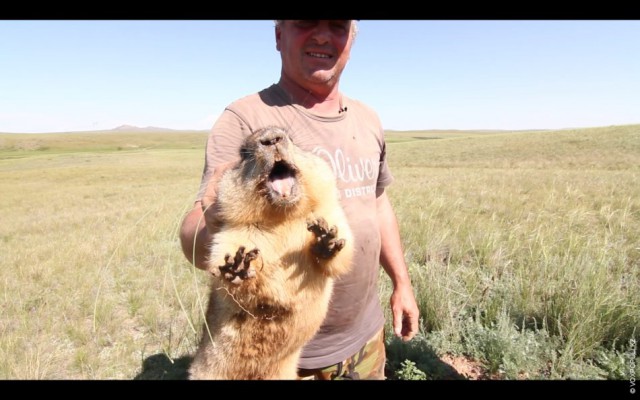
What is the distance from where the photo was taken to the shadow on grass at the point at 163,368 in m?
4.00

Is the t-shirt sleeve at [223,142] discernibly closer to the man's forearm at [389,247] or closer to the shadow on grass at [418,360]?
the man's forearm at [389,247]

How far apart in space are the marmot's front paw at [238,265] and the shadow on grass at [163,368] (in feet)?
9.53

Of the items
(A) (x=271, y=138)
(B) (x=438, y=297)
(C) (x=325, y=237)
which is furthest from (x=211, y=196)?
(B) (x=438, y=297)

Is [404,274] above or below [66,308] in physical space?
above

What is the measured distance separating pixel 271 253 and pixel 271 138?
63 centimetres

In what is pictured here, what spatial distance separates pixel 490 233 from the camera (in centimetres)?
696

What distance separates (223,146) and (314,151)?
0.60 m

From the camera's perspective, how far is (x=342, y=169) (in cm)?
252

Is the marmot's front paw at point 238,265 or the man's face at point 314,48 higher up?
the man's face at point 314,48

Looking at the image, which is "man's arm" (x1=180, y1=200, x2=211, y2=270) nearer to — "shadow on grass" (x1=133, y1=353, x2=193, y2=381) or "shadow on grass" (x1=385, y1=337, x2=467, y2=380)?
"shadow on grass" (x1=133, y1=353, x2=193, y2=381)

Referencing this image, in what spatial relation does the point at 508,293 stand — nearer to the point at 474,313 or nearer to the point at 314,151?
the point at 474,313

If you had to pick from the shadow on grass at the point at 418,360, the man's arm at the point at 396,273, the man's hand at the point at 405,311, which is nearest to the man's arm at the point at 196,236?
the man's arm at the point at 396,273

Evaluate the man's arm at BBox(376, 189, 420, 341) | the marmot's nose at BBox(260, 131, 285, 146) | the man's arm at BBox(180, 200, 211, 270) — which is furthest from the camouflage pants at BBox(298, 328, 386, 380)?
the marmot's nose at BBox(260, 131, 285, 146)
